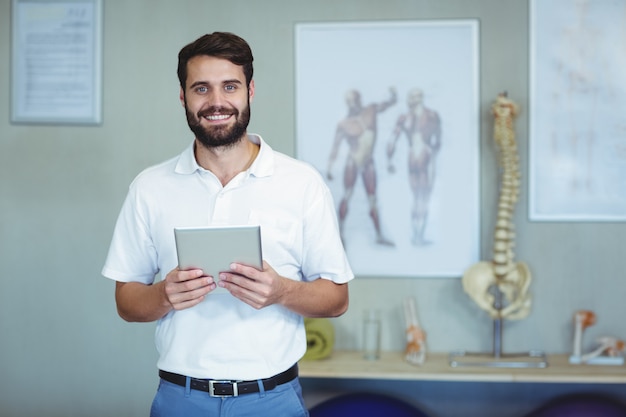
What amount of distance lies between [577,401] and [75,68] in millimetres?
2409

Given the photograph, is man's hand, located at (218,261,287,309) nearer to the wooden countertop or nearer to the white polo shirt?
the white polo shirt

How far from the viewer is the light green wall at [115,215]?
2.88m

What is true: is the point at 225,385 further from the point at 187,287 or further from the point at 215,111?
the point at 215,111

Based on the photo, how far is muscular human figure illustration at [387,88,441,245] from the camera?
2.90 metres

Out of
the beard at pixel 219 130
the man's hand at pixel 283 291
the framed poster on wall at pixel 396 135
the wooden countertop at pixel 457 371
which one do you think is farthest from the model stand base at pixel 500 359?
the beard at pixel 219 130

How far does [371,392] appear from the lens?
112 inches

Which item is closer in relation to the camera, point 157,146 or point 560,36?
point 560,36

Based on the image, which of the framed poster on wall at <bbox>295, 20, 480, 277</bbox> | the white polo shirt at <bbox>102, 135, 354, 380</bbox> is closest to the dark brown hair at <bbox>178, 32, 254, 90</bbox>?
the white polo shirt at <bbox>102, 135, 354, 380</bbox>

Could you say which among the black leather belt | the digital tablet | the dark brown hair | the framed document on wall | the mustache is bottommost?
the black leather belt

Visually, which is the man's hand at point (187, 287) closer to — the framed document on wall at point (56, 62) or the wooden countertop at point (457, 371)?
the wooden countertop at point (457, 371)

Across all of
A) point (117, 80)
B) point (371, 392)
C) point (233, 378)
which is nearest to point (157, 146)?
point (117, 80)

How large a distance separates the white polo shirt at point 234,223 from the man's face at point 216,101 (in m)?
0.11

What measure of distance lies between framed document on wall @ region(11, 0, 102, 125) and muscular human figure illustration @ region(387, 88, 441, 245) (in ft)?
4.27

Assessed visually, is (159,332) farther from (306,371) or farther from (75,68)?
(75,68)
